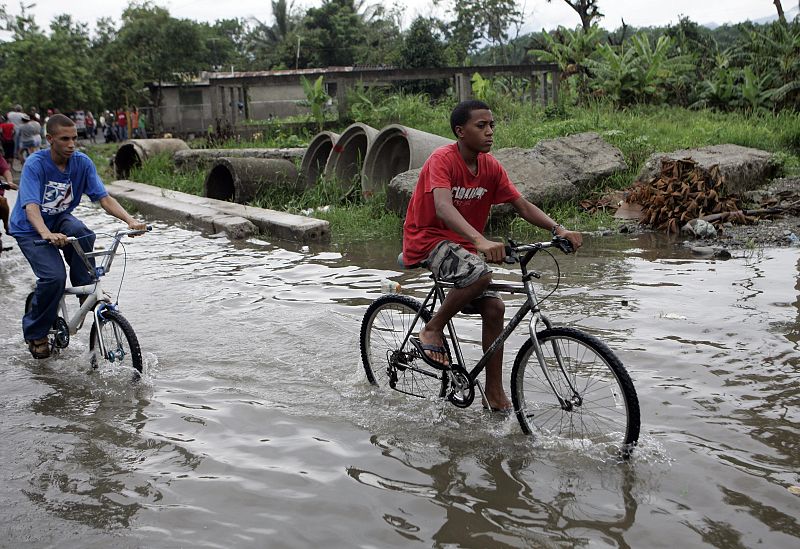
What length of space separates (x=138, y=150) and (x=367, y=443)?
16587 mm

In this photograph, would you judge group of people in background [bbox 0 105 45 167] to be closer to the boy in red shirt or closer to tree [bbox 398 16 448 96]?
tree [bbox 398 16 448 96]

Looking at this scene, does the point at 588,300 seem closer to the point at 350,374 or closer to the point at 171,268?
the point at 350,374

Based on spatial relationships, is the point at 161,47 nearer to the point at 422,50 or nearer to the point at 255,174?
the point at 422,50

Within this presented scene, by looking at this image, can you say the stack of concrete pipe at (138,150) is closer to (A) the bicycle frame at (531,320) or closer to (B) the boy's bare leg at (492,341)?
(B) the boy's bare leg at (492,341)

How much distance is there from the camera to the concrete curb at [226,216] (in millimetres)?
10648

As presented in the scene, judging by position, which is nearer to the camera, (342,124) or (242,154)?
(242,154)

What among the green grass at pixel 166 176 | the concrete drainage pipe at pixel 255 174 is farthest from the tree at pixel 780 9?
the green grass at pixel 166 176

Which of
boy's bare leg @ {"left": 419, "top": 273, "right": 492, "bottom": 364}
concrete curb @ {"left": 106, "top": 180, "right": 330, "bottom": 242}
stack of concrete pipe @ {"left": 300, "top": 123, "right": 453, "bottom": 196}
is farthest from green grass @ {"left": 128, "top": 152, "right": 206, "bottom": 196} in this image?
boy's bare leg @ {"left": 419, "top": 273, "right": 492, "bottom": 364}

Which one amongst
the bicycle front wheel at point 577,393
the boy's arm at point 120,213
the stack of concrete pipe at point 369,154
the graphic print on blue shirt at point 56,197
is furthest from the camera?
the stack of concrete pipe at point 369,154

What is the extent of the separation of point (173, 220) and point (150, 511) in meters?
10.5

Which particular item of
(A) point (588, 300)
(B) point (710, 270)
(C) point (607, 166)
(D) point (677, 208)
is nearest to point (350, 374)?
(A) point (588, 300)

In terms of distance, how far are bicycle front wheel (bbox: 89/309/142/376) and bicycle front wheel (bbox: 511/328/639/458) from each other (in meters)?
2.67

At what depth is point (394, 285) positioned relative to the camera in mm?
Result: 7750

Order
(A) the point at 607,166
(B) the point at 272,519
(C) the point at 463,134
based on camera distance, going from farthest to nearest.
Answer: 1. (A) the point at 607,166
2. (C) the point at 463,134
3. (B) the point at 272,519
